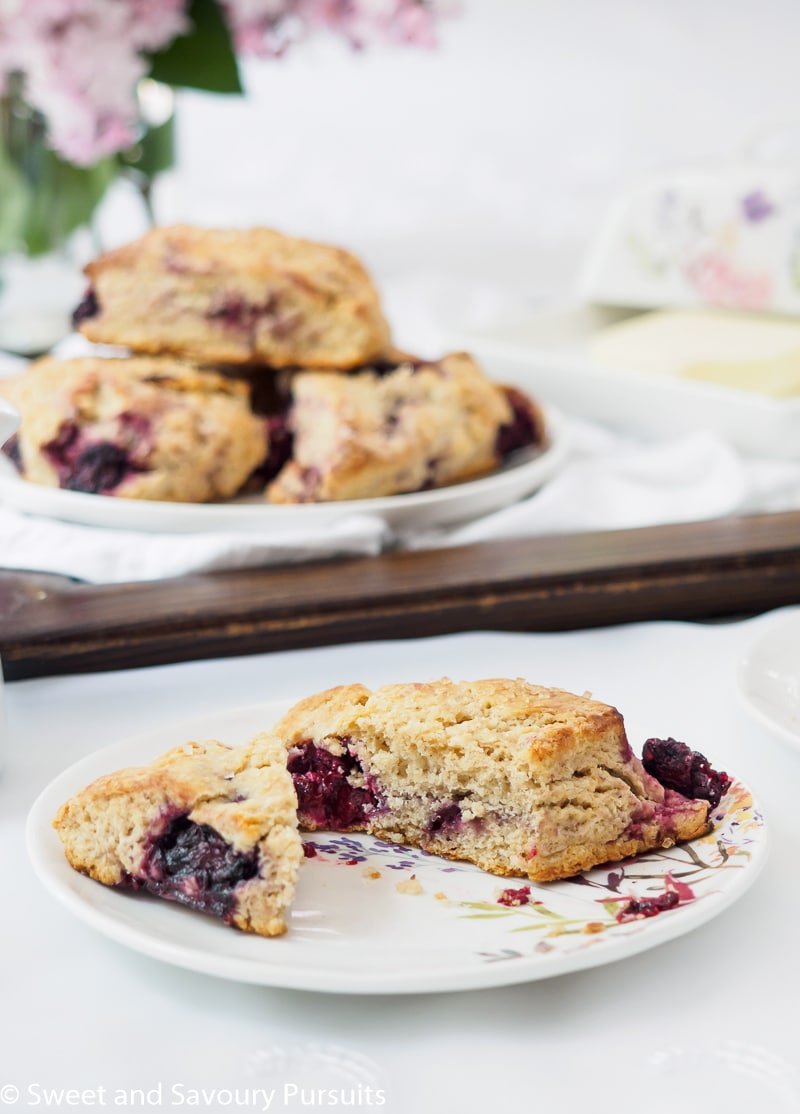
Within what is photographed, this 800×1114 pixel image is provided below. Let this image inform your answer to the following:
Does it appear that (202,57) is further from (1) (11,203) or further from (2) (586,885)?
(2) (586,885)

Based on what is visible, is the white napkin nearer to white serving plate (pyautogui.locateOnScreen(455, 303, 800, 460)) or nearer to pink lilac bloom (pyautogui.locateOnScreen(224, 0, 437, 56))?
white serving plate (pyautogui.locateOnScreen(455, 303, 800, 460))

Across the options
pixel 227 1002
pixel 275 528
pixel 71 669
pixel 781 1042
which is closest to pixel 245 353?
pixel 275 528

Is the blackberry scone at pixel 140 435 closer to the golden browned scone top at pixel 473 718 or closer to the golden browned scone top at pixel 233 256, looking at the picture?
the golden browned scone top at pixel 233 256

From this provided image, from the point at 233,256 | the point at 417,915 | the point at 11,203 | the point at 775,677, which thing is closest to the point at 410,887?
the point at 417,915

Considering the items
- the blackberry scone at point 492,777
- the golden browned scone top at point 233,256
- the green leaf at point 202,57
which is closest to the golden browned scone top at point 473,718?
the blackberry scone at point 492,777

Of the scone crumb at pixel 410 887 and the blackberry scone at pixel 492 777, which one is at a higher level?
the blackberry scone at pixel 492 777

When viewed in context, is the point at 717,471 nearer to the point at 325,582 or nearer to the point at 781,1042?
the point at 325,582

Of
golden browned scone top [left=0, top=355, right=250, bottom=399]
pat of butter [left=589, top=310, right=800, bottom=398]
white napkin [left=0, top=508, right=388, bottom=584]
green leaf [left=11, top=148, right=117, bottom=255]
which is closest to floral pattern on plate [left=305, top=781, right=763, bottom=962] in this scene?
white napkin [left=0, top=508, right=388, bottom=584]
